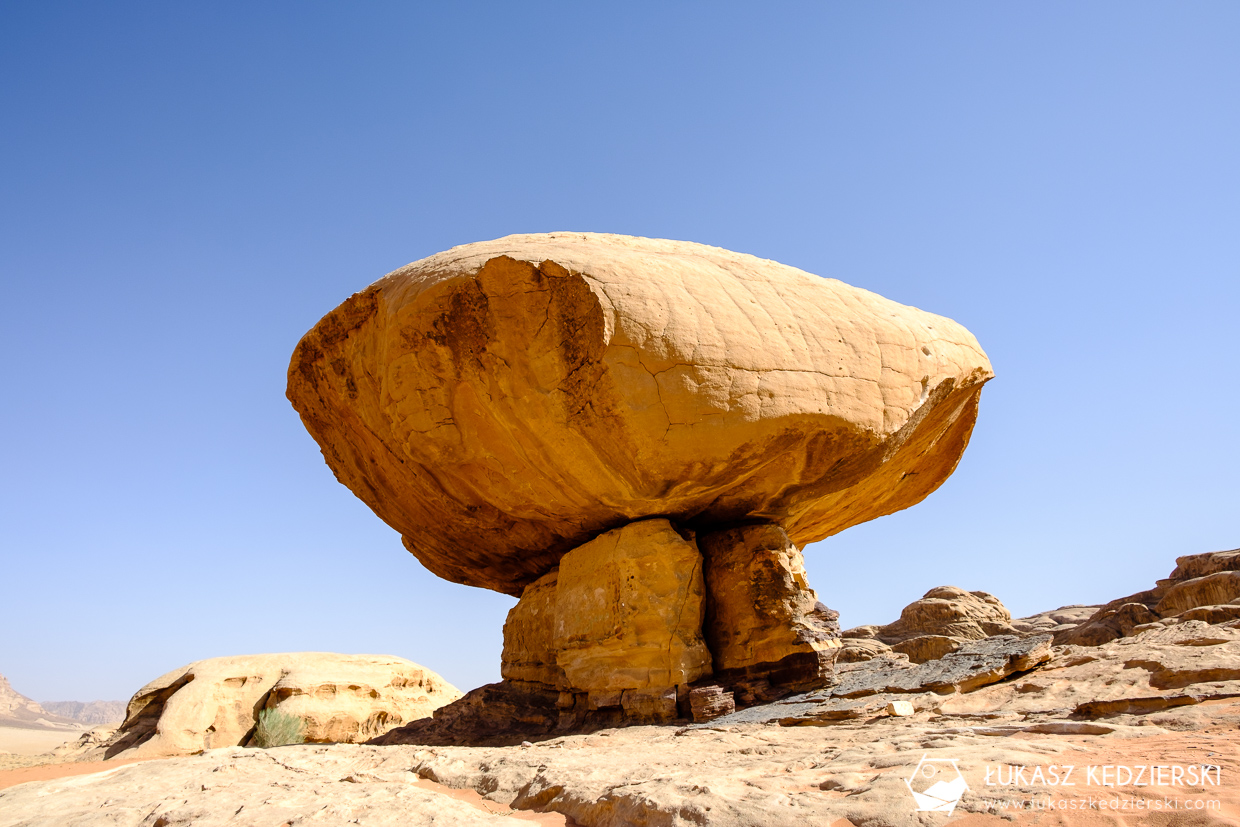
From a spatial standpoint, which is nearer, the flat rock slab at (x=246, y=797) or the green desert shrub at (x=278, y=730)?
the flat rock slab at (x=246, y=797)

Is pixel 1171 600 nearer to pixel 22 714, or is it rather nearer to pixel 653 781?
pixel 653 781

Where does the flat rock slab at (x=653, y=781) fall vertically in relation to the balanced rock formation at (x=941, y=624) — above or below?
below

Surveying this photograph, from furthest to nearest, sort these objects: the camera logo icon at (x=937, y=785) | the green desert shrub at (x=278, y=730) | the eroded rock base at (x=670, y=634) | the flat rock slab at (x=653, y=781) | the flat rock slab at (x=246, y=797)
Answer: the green desert shrub at (x=278, y=730) → the eroded rock base at (x=670, y=634) → the flat rock slab at (x=246, y=797) → the flat rock slab at (x=653, y=781) → the camera logo icon at (x=937, y=785)

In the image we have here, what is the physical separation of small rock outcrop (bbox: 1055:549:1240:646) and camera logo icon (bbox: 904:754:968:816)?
781 centimetres

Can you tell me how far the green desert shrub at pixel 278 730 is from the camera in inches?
353

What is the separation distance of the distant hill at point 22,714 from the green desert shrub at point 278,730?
56.2 metres

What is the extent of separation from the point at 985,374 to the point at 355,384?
5.85m

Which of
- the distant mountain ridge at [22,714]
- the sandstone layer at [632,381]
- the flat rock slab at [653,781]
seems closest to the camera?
the flat rock slab at [653,781]

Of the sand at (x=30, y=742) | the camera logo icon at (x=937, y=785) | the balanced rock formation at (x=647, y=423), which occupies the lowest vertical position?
the camera logo icon at (x=937, y=785)

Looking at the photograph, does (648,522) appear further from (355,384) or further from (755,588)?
(355,384)

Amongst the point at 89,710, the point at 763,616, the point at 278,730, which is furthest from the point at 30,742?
the point at 89,710

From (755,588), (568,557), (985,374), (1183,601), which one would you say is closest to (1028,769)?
(755,588)

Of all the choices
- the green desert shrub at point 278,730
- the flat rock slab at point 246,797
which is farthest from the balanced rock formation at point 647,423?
the green desert shrub at point 278,730

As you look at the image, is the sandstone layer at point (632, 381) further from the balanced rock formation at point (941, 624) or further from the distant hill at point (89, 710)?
the distant hill at point (89, 710)
